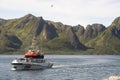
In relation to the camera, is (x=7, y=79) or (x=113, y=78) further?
(x=7, y=79)

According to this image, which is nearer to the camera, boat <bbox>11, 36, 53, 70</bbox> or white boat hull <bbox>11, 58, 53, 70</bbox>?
white boat hull <bbox>11, 58, 53, 70</bbox>

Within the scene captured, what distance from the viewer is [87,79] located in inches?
3981

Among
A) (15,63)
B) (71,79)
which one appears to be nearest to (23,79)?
(71,79)

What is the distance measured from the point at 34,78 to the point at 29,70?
27.9 metres

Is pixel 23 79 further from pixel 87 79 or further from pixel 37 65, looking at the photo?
pixel 37 65

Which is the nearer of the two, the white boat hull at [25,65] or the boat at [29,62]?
the white boat hull at [25,65]

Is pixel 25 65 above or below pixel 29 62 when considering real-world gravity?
below

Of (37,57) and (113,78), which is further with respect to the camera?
(37,57)

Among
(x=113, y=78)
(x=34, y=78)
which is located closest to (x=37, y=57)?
(x=34, y=78)

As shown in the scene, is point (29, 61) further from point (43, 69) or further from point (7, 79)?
point (7, 79)

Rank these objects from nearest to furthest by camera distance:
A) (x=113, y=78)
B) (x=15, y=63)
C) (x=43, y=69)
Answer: (x=113, y=78) → (x=15, y=63) → (x=43, y=69)

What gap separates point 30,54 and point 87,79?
1644 inches

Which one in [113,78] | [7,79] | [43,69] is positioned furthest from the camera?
[43,69]

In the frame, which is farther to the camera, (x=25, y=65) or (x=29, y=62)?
(x=29, y=62)
